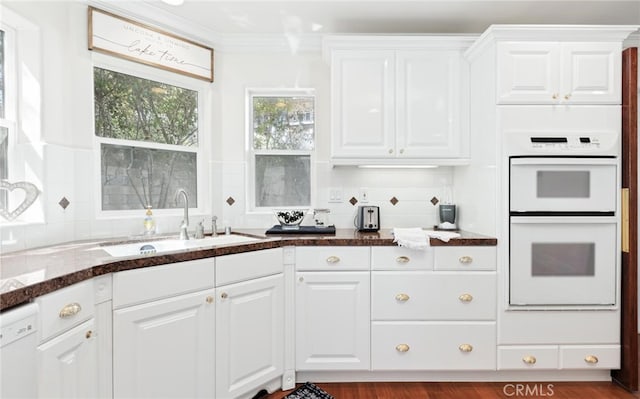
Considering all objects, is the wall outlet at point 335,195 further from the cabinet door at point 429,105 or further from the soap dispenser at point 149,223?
the soap dispenser at point 149,223

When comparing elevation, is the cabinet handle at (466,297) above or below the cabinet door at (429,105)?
below

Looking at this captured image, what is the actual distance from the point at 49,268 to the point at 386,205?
2.14 meters

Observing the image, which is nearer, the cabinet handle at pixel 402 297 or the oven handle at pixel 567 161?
the oven handle at pixel 567 161

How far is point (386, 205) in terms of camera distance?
2.80 m

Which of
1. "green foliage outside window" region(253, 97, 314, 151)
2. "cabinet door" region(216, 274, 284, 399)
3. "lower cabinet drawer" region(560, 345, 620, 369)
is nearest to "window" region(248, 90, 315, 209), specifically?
"green foliage outside window" region(253, 97, 314, 151)

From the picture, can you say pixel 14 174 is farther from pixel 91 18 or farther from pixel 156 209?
pixel 91 18

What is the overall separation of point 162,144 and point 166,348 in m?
1.43

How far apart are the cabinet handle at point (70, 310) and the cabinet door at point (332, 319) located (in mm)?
1147

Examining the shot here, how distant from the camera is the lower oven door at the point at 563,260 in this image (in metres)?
2.09

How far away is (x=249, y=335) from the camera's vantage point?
6.46 feet

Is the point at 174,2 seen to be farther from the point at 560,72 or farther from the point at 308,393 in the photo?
the point at 308,393

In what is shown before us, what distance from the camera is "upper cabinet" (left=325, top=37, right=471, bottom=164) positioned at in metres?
2.43

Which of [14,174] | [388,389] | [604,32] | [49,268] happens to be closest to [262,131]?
[14,174]

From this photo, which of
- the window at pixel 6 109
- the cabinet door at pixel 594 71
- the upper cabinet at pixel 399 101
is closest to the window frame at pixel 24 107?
the window at pixel 6 109
